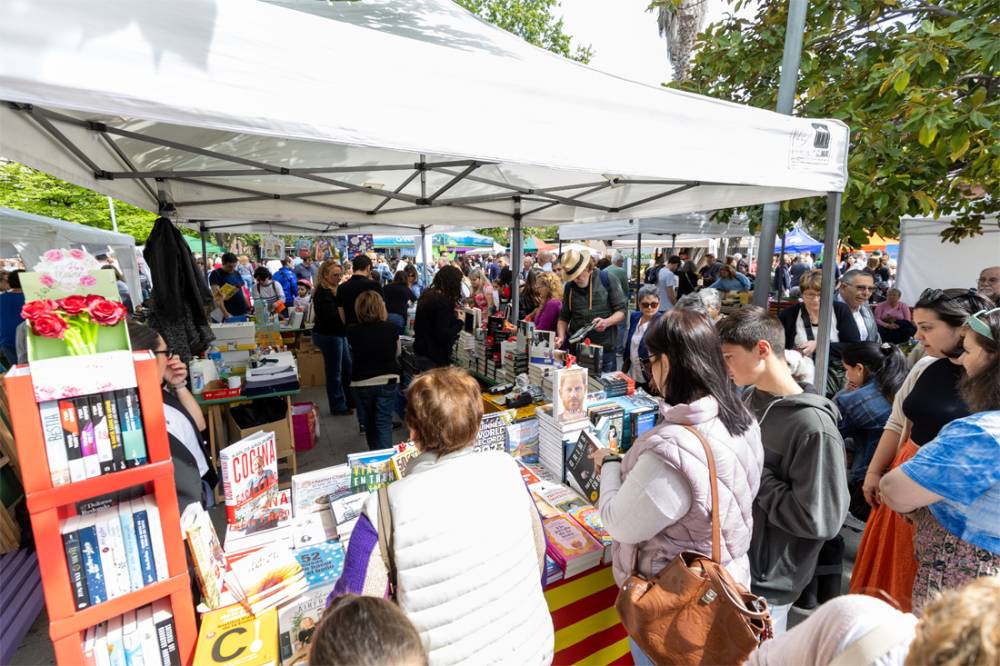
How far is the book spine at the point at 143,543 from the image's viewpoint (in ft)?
4.31

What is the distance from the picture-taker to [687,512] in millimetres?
1445

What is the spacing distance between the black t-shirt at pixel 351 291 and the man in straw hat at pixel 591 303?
211 centimetres

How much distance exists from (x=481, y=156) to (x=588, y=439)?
1.47 metres

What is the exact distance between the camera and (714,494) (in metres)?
1.41

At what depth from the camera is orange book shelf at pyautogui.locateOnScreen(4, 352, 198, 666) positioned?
44.9 inches

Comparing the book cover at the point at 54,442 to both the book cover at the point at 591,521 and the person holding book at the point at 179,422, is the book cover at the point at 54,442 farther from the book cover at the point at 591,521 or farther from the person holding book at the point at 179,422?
the book cover at the point at 591,521

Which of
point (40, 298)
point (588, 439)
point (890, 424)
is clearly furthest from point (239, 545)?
point (890, 424)

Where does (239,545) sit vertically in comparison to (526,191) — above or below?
below

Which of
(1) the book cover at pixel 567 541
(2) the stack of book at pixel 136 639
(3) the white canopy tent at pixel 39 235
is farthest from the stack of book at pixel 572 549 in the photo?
(3) the white canopy tent at pixel 39 235

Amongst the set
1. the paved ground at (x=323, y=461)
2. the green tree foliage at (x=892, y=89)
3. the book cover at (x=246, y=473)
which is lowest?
the paved ground at (x=323, y=461)

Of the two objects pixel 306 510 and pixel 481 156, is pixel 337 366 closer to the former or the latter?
pixel 306 510

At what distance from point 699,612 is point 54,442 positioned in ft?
5.81

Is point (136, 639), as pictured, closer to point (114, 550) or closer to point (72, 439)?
point (114, 550)

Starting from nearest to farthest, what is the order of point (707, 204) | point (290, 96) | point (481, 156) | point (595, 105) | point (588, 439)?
point (290, 96), point (481, 156), point (595, 105), point (588, 439), point (707, 204)
